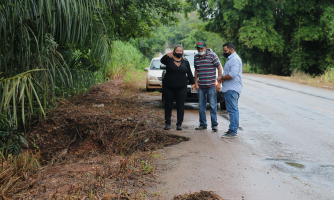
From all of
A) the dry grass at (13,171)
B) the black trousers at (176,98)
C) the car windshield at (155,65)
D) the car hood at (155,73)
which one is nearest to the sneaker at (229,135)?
the black trousers at (176,98)

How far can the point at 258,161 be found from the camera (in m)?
4.91

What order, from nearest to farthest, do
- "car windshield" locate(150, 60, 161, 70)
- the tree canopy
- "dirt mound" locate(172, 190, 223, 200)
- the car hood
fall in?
"dirt mound" locate(172, 190, 223, 200)
the car hood
"car windshield" locate(150, 60, 161, 70)
the tree canopy

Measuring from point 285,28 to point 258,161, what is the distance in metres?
31.5

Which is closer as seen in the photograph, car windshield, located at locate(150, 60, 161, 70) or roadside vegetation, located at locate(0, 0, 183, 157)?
roadside vegetation, located at locate(0, 0, 183, 157)

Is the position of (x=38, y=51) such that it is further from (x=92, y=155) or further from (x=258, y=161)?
(x=258, y=161)

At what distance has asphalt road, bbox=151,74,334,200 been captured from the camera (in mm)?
3766

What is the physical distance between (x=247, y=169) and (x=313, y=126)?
4.02 m

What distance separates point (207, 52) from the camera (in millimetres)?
7250

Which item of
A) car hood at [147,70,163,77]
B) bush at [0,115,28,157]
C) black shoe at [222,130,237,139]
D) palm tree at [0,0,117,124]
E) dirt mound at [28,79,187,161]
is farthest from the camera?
car hood at [147,70,163,77]

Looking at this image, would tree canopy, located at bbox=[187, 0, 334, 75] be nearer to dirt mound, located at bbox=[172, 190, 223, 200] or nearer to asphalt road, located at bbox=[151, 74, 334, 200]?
asphalt road, located at bbox=[151, 74, 334, 200]

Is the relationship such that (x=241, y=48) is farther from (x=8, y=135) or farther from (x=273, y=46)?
(x=8, y=135)

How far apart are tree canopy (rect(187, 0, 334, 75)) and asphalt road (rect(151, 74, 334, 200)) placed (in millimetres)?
20879

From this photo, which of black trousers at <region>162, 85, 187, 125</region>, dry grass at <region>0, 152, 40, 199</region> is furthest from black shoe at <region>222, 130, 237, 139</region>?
dry grass at <region>0, 152, 40, 199</region>

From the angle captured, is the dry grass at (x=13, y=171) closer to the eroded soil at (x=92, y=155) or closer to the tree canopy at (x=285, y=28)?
the eroded soil at (x=92, y=155)
